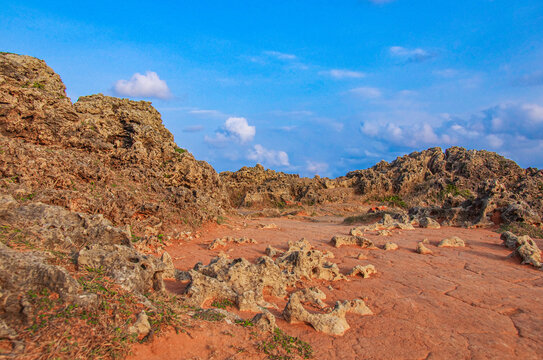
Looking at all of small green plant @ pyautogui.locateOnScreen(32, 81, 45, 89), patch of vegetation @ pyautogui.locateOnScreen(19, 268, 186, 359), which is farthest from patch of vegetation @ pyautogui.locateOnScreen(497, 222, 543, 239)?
small green plant @ pyautogui.locateOnScreen(32, 81, 45, 89)

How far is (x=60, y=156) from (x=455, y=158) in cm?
2637

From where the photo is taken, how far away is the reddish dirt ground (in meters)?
3.56

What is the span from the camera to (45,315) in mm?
2908

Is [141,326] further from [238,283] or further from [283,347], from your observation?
[238,283]

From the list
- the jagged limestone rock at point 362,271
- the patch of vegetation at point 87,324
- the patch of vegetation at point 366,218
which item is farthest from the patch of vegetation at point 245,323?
the patch of vegetation at point 366,218

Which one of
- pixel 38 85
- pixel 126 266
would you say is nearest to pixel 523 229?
pixel 126 266

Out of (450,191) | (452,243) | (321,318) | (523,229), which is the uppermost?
(450,191)

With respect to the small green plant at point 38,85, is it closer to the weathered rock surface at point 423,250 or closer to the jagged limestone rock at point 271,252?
the jagged limestone rock at point 271,252

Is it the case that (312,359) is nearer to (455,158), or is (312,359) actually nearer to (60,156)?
(60,156)

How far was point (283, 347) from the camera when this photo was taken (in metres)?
3.61

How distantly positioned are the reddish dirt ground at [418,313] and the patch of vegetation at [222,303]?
0.40 m

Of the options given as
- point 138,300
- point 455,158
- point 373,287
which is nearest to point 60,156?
point 138,300

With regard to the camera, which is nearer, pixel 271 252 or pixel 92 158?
pixel 271 252

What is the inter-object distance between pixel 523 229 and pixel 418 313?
8.97m
